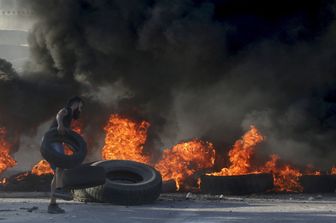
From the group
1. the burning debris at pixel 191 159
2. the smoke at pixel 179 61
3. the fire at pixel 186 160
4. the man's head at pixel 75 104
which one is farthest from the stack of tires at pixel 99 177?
the smoke at pixel 179 61

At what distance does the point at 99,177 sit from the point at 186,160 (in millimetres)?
7277

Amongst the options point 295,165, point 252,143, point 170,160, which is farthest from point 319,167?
point 170,160

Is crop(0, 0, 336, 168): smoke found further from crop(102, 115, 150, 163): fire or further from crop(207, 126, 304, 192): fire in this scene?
crop(207, 126, 304, 192): fire

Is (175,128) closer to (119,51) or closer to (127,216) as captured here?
(119,51)

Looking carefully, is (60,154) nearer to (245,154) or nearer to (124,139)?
(245,154)

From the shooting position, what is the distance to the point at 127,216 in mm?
8883

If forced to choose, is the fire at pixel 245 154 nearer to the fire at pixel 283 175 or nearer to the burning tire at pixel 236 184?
the fire at pixel 283 175

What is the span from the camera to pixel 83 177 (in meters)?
10.4

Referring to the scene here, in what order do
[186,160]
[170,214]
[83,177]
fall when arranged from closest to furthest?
[170,214]
[83,177]
[186,160]

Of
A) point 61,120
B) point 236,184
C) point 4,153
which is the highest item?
point 4,153

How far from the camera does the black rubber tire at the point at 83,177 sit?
33.4 feet

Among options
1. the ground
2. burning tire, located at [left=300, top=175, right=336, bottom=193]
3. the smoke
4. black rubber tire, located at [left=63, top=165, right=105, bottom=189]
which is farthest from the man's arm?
the smoke

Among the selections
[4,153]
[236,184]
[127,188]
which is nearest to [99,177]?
[127,188]

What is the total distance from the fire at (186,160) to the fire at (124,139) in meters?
0.98
